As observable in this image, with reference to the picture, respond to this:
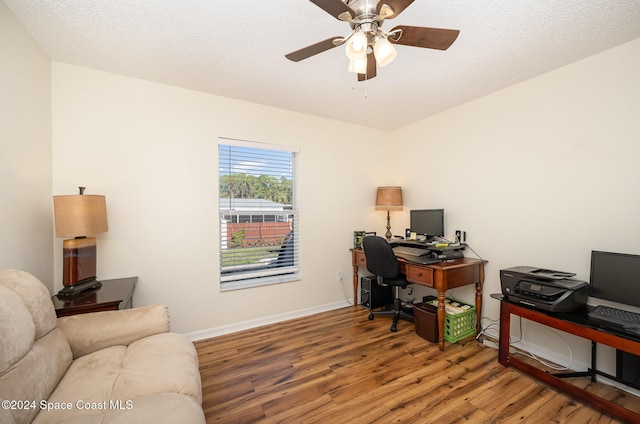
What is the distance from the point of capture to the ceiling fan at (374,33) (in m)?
1.19

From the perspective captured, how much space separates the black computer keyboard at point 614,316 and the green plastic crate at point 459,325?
0.97m

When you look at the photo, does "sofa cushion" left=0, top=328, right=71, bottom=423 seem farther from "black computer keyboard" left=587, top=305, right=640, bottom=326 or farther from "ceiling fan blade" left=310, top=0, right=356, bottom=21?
"black computer keyboard" left=587, top=305, right=640, bottom=326

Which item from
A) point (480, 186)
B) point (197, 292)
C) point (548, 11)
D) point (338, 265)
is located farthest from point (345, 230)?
point (548, 11)

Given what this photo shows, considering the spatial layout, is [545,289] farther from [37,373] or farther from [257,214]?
[37,373]

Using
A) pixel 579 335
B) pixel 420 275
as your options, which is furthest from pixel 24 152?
pixel 579 335

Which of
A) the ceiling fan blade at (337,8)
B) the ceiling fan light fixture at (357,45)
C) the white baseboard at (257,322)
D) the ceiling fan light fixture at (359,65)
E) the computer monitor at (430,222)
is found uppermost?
the ceiling fan blade at (337,8)

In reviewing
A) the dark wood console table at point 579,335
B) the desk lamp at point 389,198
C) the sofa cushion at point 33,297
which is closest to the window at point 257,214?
the desk lamp at point 389,198

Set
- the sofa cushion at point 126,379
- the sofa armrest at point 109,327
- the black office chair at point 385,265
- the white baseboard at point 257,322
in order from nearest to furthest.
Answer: the sofa cushion at point 126,379
the sofa armrest at point 109,327
the white baseboard at point 257,322
the black office chair at point 385,265

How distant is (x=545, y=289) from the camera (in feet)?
6.14

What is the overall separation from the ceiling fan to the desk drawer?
1875 mm

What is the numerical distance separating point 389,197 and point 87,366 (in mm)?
3219

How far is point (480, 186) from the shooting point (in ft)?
9.09

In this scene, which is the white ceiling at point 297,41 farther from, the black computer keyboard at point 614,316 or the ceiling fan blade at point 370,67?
the black computer keyboard at point 614,316

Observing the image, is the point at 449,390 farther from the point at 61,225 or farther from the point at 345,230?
the point at 61,225
